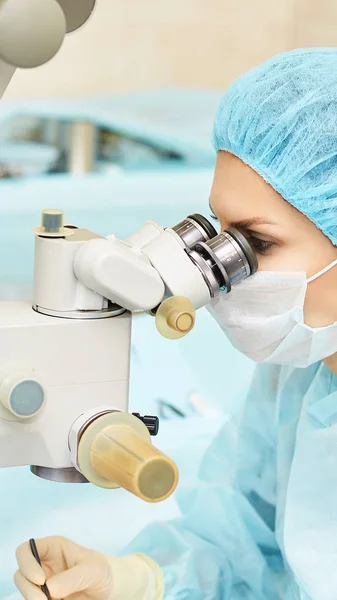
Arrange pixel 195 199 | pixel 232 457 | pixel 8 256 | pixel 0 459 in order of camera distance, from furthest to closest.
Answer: pixel 195 199
pixel 8 256
pixel 232 457
pixel 0 459

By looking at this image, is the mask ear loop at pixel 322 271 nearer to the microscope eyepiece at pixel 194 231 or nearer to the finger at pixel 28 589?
the microscope eyepiece at pixel 194 231

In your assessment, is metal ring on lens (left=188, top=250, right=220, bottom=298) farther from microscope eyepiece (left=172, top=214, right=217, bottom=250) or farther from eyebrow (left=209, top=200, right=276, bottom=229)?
eyebrow (left=209, top=200, right=276, bottom=229)

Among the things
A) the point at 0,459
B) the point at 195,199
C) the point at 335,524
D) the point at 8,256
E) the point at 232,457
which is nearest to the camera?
the point at 0,459

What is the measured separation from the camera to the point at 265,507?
4.95 ft

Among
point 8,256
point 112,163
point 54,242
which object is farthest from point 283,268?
point 112,163

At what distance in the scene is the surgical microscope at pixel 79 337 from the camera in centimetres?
81

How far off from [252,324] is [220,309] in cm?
6

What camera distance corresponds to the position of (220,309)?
1189 mm

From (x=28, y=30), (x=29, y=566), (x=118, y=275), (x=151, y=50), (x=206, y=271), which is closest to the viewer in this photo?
(x=28, y=30)

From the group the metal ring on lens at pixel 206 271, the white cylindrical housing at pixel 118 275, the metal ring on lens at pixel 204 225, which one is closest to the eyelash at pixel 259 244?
the metal ring on lens at pixel 204 225

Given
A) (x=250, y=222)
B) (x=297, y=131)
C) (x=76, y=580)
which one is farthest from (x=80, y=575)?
(x=297, y=131)

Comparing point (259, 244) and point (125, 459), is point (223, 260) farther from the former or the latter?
point (125, 459)

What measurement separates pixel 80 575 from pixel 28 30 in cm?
68

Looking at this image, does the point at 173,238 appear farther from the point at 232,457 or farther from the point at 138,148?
the point at 138,148
